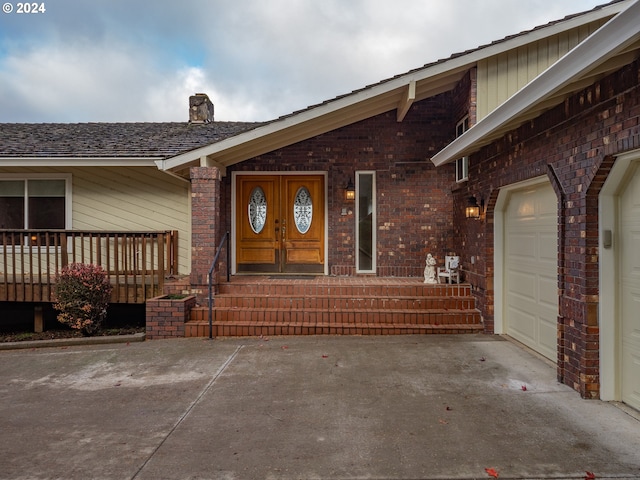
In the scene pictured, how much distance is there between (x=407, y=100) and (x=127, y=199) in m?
5.95

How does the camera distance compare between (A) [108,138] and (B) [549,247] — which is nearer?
(B) [549,247]

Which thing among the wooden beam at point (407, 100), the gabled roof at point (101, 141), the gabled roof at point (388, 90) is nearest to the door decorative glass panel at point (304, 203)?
the gabled roof at point (388, 90)

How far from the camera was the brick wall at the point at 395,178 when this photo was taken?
25.7 feet

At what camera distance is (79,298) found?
19.5ft

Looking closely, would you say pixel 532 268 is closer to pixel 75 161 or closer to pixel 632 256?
pixel 632 256

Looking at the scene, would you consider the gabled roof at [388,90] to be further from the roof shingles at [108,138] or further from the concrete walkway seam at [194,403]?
the concrete walkway seam at [194,403]

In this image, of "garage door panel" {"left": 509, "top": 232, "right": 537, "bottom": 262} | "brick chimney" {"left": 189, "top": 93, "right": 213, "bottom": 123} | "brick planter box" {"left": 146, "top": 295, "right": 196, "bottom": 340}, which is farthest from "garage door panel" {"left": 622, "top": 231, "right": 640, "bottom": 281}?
"brick chimney" {"left": 189, "top": 93, "right": 213, "bottom": 123}

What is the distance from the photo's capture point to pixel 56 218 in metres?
7.94

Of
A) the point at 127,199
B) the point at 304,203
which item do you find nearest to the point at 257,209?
the point at 304,203

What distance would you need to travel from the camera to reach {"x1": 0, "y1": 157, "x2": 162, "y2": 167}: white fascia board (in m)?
6.96

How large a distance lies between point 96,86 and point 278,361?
24338 millimetres

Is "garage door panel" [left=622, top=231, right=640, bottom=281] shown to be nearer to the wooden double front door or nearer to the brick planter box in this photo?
the wooden double front door

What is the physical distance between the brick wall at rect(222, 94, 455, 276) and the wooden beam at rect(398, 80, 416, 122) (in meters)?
0.44

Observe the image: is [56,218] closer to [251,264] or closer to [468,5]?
[251,264]
